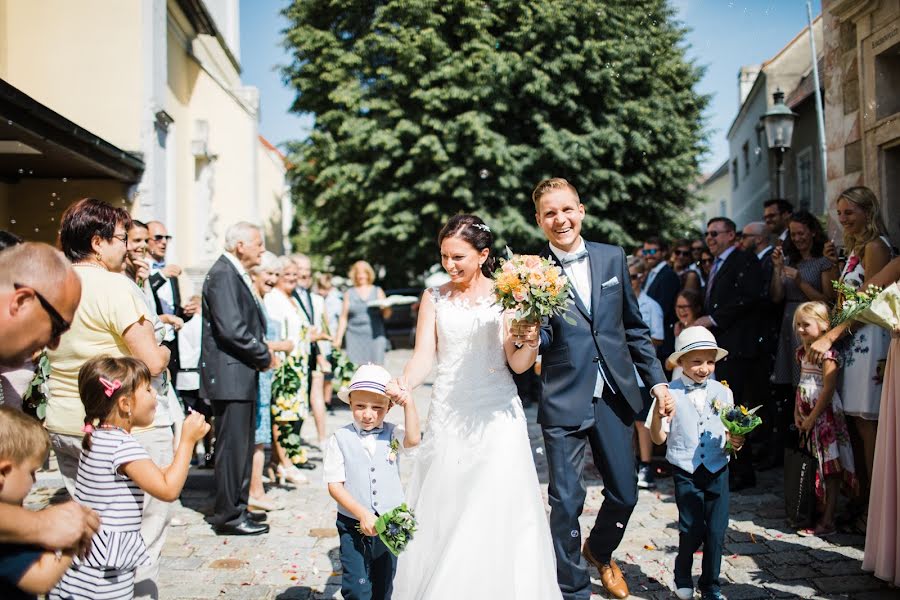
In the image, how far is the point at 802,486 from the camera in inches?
217

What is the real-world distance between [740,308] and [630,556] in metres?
3.03

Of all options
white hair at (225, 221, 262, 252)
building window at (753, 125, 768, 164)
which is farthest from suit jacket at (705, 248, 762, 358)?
building window at (753, 125, 768, 164)

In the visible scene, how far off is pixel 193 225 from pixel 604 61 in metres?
11.1

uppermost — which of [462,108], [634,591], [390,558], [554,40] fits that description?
[554,40]

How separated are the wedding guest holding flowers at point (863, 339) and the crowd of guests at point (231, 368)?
0.04 ft

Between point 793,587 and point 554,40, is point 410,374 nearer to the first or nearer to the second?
point 793,587

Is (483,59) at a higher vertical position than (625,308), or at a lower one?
higher

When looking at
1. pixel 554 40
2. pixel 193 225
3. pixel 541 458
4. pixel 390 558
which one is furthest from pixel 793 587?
pixel 554 40

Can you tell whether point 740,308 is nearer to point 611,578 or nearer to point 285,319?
point 611,578

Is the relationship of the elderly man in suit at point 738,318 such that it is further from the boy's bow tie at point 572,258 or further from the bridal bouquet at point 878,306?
the boy's bow tie at point 572,258

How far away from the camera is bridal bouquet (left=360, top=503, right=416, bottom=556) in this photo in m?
3.34

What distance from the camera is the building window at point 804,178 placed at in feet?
62.2

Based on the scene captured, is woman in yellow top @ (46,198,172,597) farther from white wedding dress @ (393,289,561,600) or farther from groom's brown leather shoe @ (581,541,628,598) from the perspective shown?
groom's brown leather shoe @ (581,541,628,598)

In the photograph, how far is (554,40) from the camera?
18.5m
